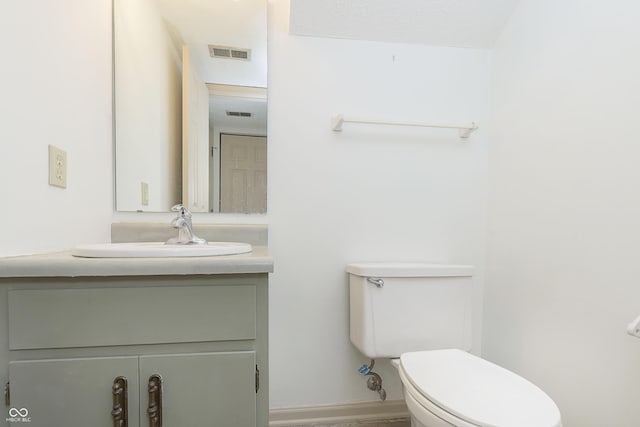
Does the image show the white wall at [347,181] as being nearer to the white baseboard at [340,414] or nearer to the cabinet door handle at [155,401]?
the white baseboard at [340,414]

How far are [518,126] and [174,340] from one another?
1501 mm

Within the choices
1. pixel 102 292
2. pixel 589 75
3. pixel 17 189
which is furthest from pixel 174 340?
pixel 589 75

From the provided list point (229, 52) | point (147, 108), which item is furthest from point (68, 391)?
point (229, 52)

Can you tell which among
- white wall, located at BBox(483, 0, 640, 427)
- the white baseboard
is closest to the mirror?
the white baseboard

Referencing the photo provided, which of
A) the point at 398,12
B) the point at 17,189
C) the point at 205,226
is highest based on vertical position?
the point at 398,12

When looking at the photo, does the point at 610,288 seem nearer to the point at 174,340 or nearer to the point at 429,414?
the point at 429,414

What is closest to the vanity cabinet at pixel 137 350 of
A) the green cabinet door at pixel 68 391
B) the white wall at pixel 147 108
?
the green cabinet door at pixel 68 391

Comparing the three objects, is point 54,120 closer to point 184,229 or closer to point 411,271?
point 184,229

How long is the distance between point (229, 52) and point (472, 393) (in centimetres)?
152

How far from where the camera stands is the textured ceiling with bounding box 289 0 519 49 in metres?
1.44

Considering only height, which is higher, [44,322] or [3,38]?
[3,38]

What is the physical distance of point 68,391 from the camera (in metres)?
0.75

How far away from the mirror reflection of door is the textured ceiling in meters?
0.53

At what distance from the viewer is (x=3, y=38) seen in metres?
0.81
